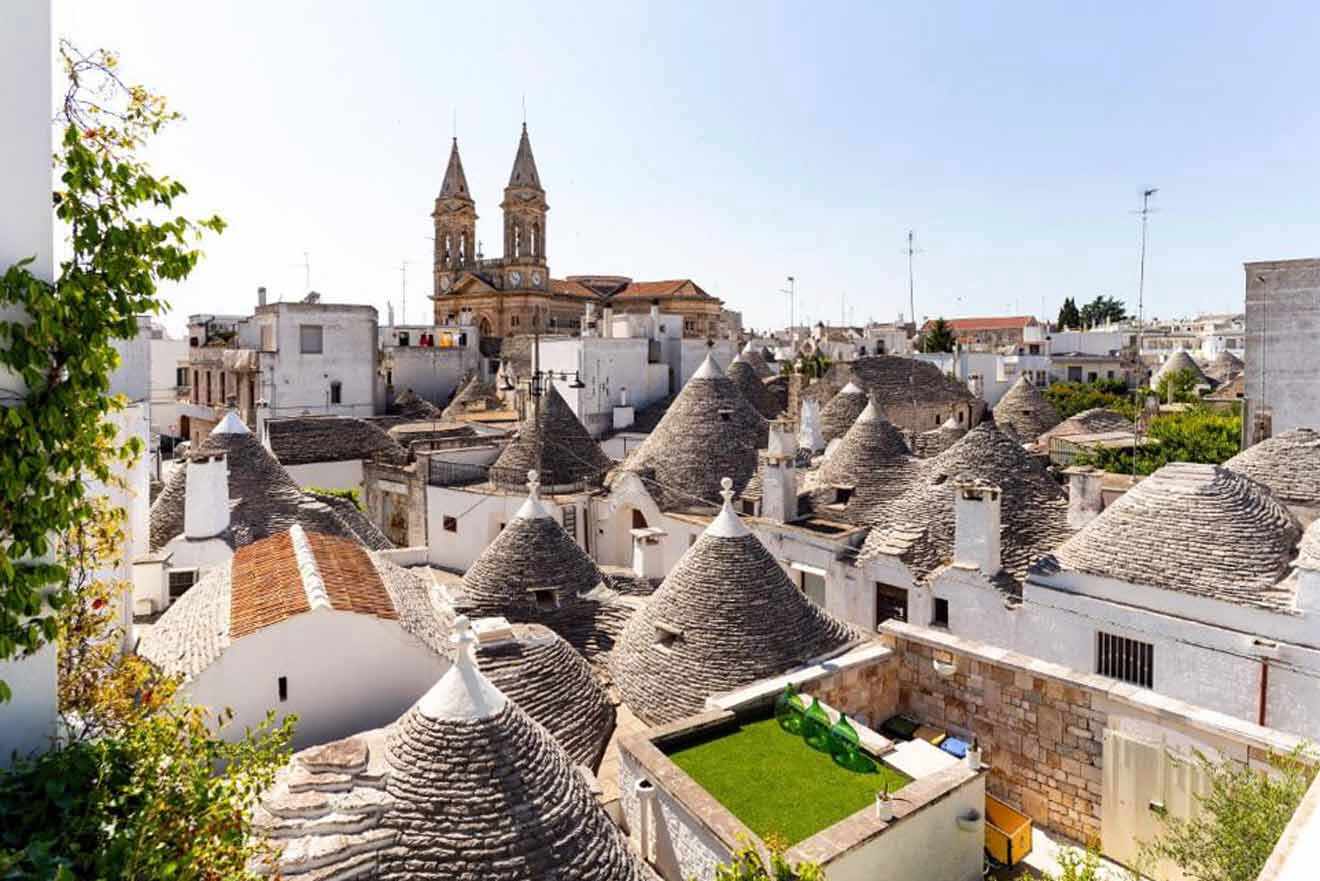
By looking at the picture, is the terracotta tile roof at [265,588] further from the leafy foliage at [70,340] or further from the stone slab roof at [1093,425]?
the stone slab roof at [1093,425]

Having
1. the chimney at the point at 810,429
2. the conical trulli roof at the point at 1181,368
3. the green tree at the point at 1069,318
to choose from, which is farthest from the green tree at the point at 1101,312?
the chimney at the point at 810,429

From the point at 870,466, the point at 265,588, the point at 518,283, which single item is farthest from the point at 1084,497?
the point at 518,283

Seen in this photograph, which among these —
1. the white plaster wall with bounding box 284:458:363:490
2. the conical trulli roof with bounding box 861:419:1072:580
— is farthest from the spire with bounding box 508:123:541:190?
the conical trulli roof with bounding box 861:419:1072:580

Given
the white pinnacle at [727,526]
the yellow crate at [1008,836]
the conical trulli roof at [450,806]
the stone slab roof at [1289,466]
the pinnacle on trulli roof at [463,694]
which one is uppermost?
the stone slab roof at [1289,466]

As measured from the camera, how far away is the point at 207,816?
3.85m

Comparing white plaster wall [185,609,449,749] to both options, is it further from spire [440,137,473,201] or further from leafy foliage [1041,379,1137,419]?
spire [440,137,473,201]

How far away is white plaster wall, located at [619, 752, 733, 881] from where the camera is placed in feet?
26.6

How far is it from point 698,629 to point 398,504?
17011mm

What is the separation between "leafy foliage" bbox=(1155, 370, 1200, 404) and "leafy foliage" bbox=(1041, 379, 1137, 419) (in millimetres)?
1808

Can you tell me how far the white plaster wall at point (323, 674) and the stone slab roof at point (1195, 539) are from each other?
1050 cm

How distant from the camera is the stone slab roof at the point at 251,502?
16.6 m

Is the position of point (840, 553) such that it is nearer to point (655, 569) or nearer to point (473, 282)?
point (655, 569)

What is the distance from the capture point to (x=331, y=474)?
93.2 ft

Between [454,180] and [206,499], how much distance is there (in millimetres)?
67495
